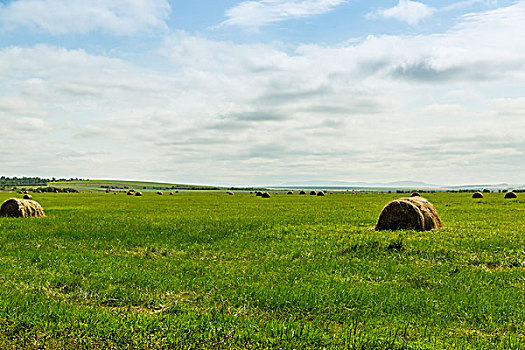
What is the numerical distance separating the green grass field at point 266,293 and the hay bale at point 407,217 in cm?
309

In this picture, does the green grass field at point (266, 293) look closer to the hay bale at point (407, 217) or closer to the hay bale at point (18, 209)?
the hay bale at point (407, 217)

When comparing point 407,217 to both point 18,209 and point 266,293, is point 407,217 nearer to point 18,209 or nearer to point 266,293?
point 266,293

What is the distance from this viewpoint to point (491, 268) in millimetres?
12531

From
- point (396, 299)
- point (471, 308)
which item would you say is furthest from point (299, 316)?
point (471, 308)

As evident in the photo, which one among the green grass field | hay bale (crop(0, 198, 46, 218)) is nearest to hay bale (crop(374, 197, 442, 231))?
the green grass field

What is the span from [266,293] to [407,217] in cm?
1448

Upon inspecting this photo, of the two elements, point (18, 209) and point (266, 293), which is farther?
point (18, 209)

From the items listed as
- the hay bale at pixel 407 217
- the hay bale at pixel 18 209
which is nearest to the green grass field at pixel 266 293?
the hay bale at pixel 407 217

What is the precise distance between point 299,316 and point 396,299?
104 inches

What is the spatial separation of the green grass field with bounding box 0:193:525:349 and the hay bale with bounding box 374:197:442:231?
309 centimetres

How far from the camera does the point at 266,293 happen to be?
9.52 metres

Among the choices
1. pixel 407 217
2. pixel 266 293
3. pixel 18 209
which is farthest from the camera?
pixel 18 209

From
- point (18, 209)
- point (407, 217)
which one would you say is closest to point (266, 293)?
point (407, 217)

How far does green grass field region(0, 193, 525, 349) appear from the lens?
23.6ft
